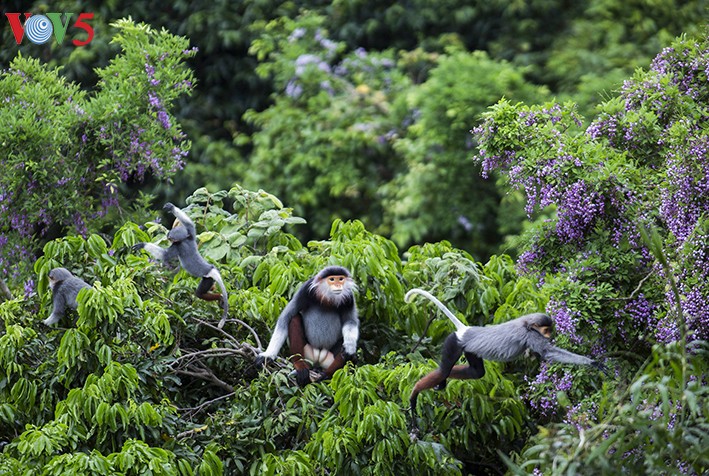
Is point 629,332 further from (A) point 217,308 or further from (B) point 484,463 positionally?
(A) point 217,308

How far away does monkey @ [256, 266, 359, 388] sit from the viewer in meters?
5.93

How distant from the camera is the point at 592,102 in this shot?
40.0ft

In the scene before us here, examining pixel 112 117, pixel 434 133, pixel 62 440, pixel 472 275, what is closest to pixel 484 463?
pixel 472 275

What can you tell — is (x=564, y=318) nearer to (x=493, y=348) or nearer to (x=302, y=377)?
(x=493, y=348)

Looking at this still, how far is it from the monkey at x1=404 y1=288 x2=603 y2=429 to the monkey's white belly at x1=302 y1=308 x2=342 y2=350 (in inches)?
16.5

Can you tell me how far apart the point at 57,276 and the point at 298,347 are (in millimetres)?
1273

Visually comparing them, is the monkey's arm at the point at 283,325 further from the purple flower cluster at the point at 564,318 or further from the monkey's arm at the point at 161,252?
the purple flower cluster at the point at 564,318

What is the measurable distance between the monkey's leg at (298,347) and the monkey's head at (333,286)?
0.62 feet

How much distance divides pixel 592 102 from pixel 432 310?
6140 millimetres

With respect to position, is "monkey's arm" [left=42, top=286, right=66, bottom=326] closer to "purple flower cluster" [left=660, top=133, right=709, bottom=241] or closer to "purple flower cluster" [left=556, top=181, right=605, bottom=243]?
"purple flower cluster" [left=556, top=181, right=605, bottom=243]

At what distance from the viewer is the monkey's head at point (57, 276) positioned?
6011 mm

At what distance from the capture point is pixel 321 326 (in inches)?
237

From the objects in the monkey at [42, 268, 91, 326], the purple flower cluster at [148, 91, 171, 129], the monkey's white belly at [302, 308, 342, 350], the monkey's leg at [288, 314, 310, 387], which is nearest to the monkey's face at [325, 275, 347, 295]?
the monkey's white belly at [302, 308, 342, 350]

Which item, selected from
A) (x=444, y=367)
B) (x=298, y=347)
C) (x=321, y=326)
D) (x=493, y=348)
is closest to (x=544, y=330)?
(x=493, y=348)
